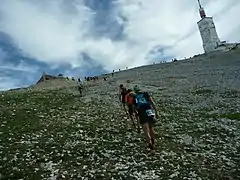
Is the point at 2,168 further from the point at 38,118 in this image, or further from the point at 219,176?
the point at 38,118

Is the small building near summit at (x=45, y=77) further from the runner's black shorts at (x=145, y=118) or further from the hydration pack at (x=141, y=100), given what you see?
the runner's black shorts at (x=145, y=118)

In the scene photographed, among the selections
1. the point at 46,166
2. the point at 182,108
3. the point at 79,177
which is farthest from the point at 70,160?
the point at 182,108

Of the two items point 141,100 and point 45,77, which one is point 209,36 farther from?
point 141,100

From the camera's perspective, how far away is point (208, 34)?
182 metres

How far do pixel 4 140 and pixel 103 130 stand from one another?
22.7 feet

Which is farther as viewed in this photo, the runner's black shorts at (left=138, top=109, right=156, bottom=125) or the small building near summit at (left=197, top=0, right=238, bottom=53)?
the small building near summit at (left=197, top=0, right=238, bottom=53)

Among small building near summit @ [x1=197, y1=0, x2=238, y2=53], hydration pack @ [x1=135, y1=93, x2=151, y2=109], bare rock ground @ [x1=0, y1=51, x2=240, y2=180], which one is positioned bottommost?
bare rock ground @ [x1=0, y1=51, x2=240, y2=180]

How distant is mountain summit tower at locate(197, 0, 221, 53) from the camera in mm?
181875

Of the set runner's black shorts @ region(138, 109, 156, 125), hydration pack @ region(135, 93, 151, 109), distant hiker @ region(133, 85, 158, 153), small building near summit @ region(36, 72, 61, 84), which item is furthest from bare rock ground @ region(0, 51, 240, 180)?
small building near summit @ region(36, 72, 61, 84)

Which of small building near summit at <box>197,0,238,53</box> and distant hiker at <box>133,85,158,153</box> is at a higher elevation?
small building near summit at <box>197,0,238,53</box>

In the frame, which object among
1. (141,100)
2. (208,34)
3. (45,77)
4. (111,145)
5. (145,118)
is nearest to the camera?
(145,118)

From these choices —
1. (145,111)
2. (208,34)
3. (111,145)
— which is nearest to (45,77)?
(208,34)

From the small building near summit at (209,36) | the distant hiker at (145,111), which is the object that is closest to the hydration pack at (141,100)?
the distant hiker at (145,111)

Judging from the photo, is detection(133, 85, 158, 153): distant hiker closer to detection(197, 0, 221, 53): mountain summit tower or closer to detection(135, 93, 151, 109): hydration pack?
detection(135, 93, 151, 109): hydration pack
